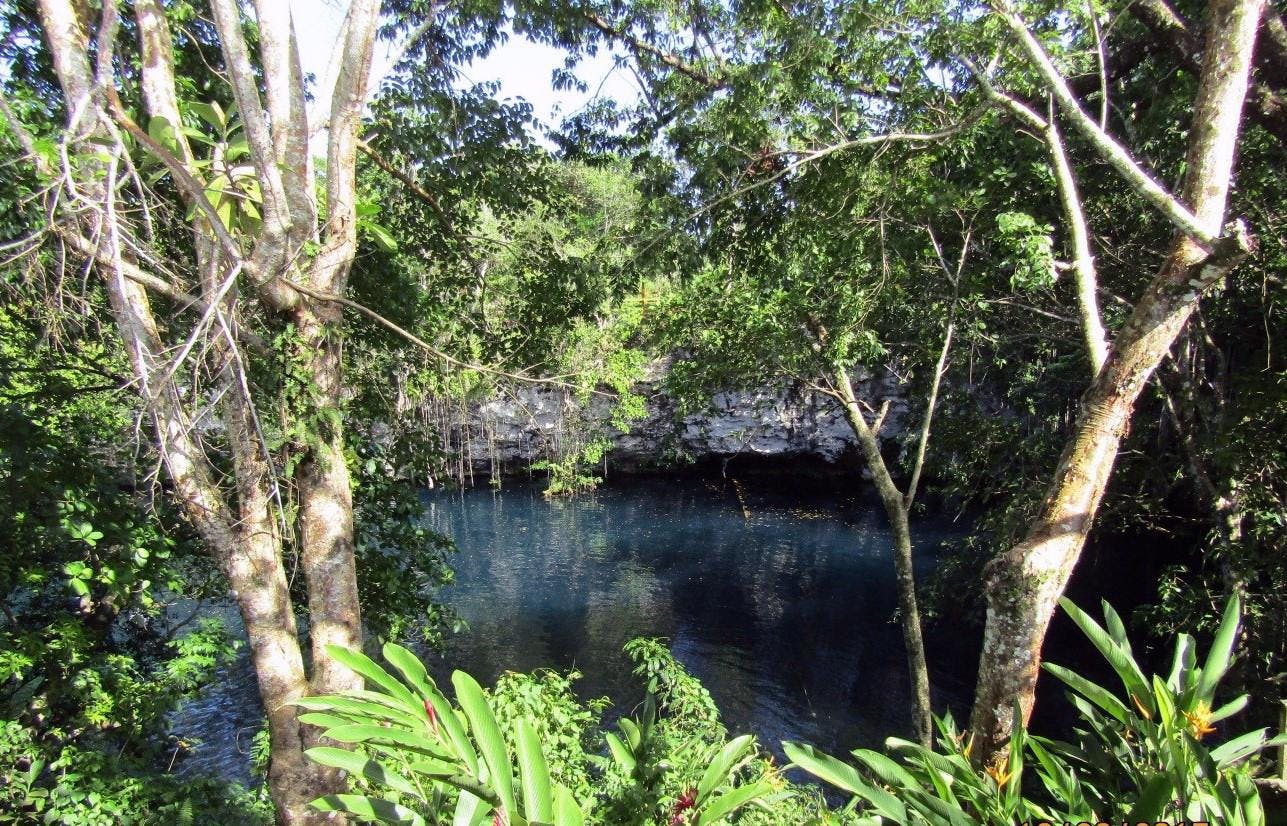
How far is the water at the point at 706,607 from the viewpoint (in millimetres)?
7883

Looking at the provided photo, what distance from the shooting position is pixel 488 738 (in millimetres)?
1436

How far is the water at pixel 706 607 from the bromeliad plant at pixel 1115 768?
549cm

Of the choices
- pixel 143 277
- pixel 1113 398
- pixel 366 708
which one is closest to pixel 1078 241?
pixel 1113 398

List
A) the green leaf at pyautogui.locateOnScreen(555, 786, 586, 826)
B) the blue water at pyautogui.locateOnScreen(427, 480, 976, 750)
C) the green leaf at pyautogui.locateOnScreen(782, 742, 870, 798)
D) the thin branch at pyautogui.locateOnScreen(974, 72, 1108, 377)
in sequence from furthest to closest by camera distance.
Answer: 1. the blue water at pyautogui.locateOnScreen(427, 480, 976, 750)
2. the thin branch at pyautogui.locateOnScreen(974, 72, 1108, 377)
3. the green leaf at pyautogui.locateOnScreen(782, 742, 870, 798)
4. the green leaf at pyautogui.locateOnScreen(555, 786, 586, 826)

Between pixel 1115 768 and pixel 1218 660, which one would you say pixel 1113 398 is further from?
pixel 1115 768

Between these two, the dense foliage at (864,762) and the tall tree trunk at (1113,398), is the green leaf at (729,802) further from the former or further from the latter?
the tall tree trunk at (1113,398)

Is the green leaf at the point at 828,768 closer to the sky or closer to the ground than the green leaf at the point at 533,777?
closer to the ground

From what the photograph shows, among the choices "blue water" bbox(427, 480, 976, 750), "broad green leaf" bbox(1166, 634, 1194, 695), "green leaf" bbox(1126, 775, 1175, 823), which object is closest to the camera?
"green leaf" bbox(1126, 775, 1175, 823)

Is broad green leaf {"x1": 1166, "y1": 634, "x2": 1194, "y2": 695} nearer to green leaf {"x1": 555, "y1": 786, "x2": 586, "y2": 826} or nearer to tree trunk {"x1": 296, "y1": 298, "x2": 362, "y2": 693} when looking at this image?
green leaf {"x1": 555, "y1": 786, "x2": 586, "y2": 826}

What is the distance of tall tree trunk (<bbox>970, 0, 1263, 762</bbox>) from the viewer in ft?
6.73

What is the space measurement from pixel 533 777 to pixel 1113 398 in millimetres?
2044

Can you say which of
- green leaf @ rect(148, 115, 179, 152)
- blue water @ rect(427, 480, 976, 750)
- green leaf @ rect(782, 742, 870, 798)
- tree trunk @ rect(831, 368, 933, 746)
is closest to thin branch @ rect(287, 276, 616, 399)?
green leaf @ rect(148, 115, 179, 152)

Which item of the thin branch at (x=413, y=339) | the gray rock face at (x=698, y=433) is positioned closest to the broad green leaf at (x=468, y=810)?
the thin branch at (x=413, y=339)

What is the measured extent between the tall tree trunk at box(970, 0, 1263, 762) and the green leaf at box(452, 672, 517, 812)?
1.69 meters
